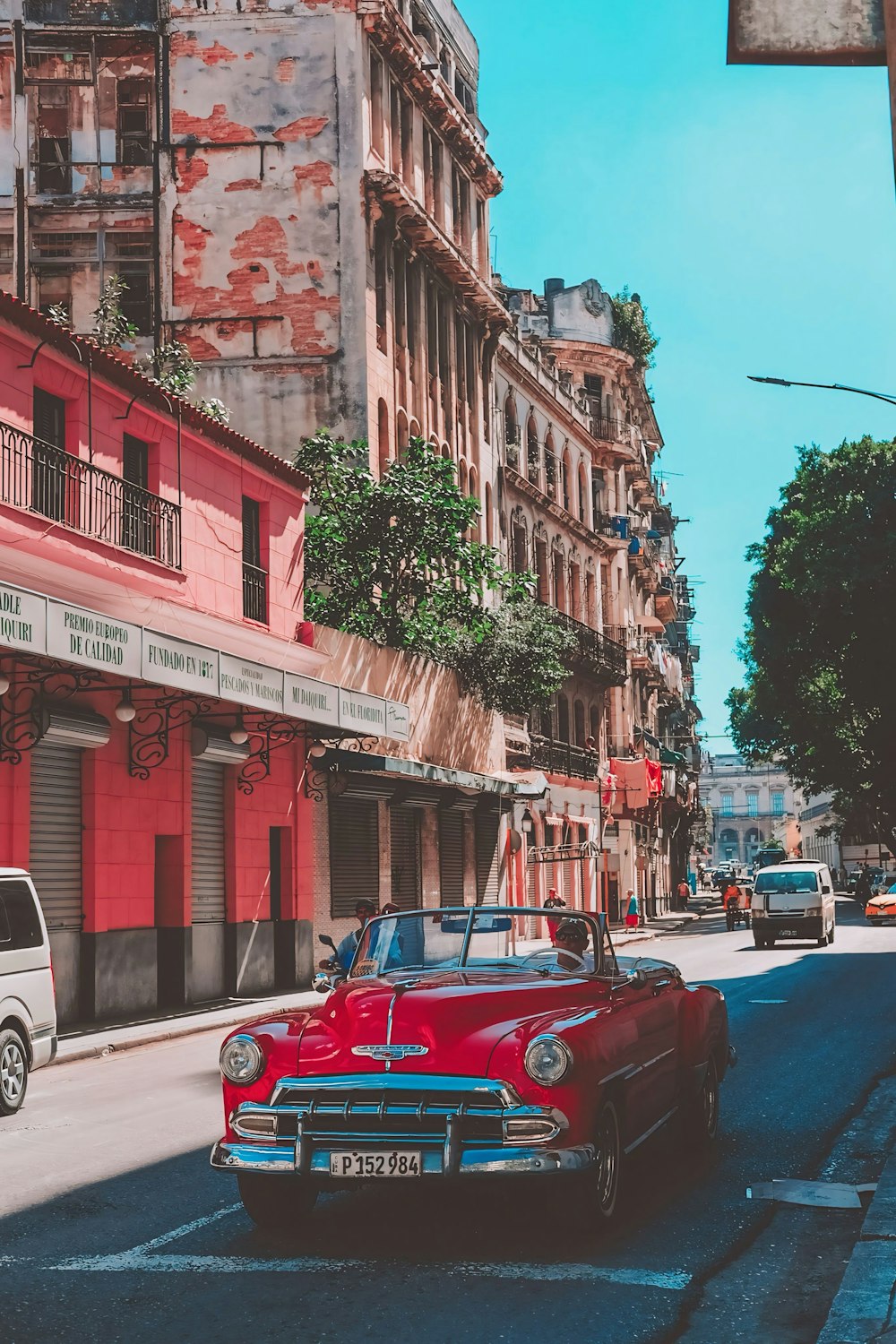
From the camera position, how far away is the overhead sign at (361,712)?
956 inches

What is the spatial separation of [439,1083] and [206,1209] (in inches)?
81.8

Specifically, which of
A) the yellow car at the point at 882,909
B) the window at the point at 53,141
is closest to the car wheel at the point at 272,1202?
the window at the point at 53,141

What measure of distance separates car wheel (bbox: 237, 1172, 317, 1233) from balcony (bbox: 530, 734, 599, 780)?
3770 cm

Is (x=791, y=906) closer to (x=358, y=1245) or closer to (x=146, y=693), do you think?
(x=146, y=693)

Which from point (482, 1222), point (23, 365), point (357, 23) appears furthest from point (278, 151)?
point (482, 1222)

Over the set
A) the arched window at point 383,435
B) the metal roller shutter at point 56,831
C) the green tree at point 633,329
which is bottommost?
the metal roller shutter at point 56,831

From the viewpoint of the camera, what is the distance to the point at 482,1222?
7.80m

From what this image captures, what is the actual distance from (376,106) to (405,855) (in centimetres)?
1705

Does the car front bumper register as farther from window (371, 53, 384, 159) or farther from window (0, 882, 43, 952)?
window (371, 53, 384, 159)

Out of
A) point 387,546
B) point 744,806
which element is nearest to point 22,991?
point 387,546

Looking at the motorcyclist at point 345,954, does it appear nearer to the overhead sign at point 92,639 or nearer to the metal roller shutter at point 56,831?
the overhead sign at point 92,639

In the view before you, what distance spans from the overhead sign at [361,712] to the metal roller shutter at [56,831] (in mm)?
4668

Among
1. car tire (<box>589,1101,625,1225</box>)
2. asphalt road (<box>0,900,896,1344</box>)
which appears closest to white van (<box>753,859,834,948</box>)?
asphalt road (<box>0,900,896,1344</box>)

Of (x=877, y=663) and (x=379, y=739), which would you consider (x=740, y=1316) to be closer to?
(x=379, y=739)
